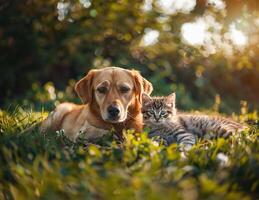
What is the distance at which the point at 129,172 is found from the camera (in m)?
4.12

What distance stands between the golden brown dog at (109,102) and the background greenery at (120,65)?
1.56 feet

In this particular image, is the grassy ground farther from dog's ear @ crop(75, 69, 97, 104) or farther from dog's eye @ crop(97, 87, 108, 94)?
dog's ear @ crop(75, 69, 97, 104)

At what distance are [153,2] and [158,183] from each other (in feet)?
31.7

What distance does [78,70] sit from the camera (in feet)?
52.1

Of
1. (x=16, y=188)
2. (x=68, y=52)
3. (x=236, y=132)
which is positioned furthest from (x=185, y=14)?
(x=16, y=188)

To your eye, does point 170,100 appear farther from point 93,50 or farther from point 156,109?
point 93,50

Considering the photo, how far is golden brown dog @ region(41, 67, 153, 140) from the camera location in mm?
6384

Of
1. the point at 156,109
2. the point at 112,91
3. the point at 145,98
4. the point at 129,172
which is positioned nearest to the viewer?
the point at 129,172

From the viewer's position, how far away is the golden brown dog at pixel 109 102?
6.38 m

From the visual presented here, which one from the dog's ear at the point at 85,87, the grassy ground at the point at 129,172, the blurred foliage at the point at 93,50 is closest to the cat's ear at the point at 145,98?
the dog's ear at the point at 85,87

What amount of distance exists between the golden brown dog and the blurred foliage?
17.8ft

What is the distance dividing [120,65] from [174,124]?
7.95 metres

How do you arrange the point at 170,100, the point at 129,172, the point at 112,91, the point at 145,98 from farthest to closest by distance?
the point at 170,100 < the point at 145,98 < the point at 112,91 < the point at 129,172

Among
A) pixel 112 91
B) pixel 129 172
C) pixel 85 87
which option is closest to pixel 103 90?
pixel 112 91
